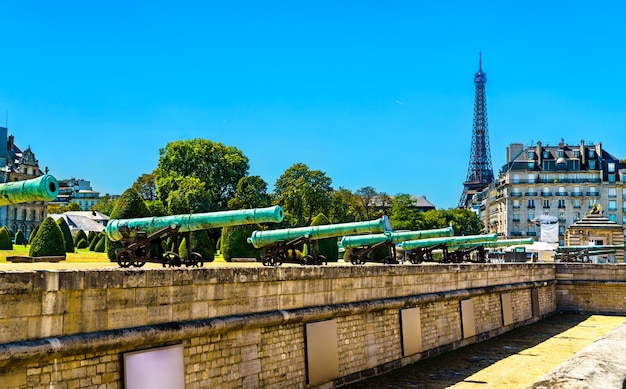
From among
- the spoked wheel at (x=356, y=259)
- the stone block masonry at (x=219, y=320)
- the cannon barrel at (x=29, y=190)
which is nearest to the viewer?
the cannon barrel at (x=29, y=190)

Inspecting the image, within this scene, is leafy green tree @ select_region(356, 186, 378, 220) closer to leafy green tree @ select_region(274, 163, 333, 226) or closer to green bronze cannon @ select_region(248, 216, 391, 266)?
leafy green tree @ select_region(274, 163, 333, 226)

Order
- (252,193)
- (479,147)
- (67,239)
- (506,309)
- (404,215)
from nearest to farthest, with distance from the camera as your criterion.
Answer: (506,309), (67,239), (252,193), (404,215), (479,147)

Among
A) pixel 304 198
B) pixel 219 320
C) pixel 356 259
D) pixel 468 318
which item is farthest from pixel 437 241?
pixel 304 198

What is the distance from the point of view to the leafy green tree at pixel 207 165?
66.8 m

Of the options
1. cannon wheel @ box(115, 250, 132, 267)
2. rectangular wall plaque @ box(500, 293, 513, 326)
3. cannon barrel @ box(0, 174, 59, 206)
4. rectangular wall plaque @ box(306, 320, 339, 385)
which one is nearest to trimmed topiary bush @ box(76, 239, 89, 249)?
rectangular wall plaque @ box(500, 293, 513, 326)

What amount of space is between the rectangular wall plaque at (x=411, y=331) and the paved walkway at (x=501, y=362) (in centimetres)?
40

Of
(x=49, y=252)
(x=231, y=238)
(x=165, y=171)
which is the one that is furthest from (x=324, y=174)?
(x=49, y=252)

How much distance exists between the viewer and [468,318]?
2172 centimetres

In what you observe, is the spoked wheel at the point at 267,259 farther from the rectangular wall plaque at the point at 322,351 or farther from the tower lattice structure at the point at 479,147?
the tower lattice structure at the point at 479,147

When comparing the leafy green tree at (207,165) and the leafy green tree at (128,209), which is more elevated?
the leafy green tree at (207,165)

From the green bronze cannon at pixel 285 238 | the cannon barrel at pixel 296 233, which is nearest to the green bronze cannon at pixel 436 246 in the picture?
the cannon barrel at pixel 296 233

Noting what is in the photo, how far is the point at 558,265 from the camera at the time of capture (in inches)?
1289

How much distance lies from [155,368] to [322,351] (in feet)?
15.5

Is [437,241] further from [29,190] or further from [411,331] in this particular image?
[29,190]
